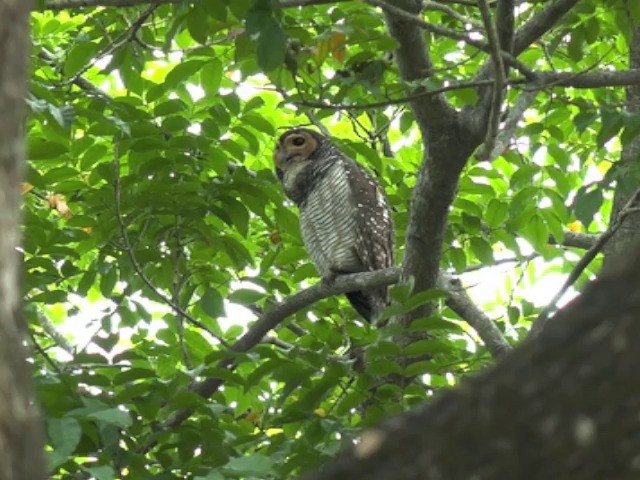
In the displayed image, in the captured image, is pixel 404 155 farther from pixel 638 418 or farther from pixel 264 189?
pixel 638 418

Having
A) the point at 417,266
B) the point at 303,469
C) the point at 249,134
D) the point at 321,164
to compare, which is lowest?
the point at 303,469

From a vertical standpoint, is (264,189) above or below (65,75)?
below

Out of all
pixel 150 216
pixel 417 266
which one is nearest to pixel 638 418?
pixel 417 266

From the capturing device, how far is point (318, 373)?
3701mm

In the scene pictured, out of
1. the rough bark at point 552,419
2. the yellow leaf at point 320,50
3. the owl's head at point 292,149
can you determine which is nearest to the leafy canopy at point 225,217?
the yellow leaf at point 320,50

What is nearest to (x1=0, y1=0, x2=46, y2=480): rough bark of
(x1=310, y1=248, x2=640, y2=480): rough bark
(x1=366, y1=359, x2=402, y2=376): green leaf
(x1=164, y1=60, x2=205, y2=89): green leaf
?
(x1=310, y1=248, x2=640, y2=480): rough bark

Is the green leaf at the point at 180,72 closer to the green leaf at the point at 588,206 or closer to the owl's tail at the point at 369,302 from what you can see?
the green leaf at the point at 588,206

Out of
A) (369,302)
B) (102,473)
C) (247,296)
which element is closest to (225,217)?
(247,296)

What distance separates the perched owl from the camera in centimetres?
712

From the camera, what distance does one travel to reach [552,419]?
4.05ft

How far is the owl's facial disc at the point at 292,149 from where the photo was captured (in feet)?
25.9

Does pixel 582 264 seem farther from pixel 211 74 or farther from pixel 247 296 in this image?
pixel 211 74

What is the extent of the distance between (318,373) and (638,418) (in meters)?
2.48

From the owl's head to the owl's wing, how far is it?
326 millimetres
